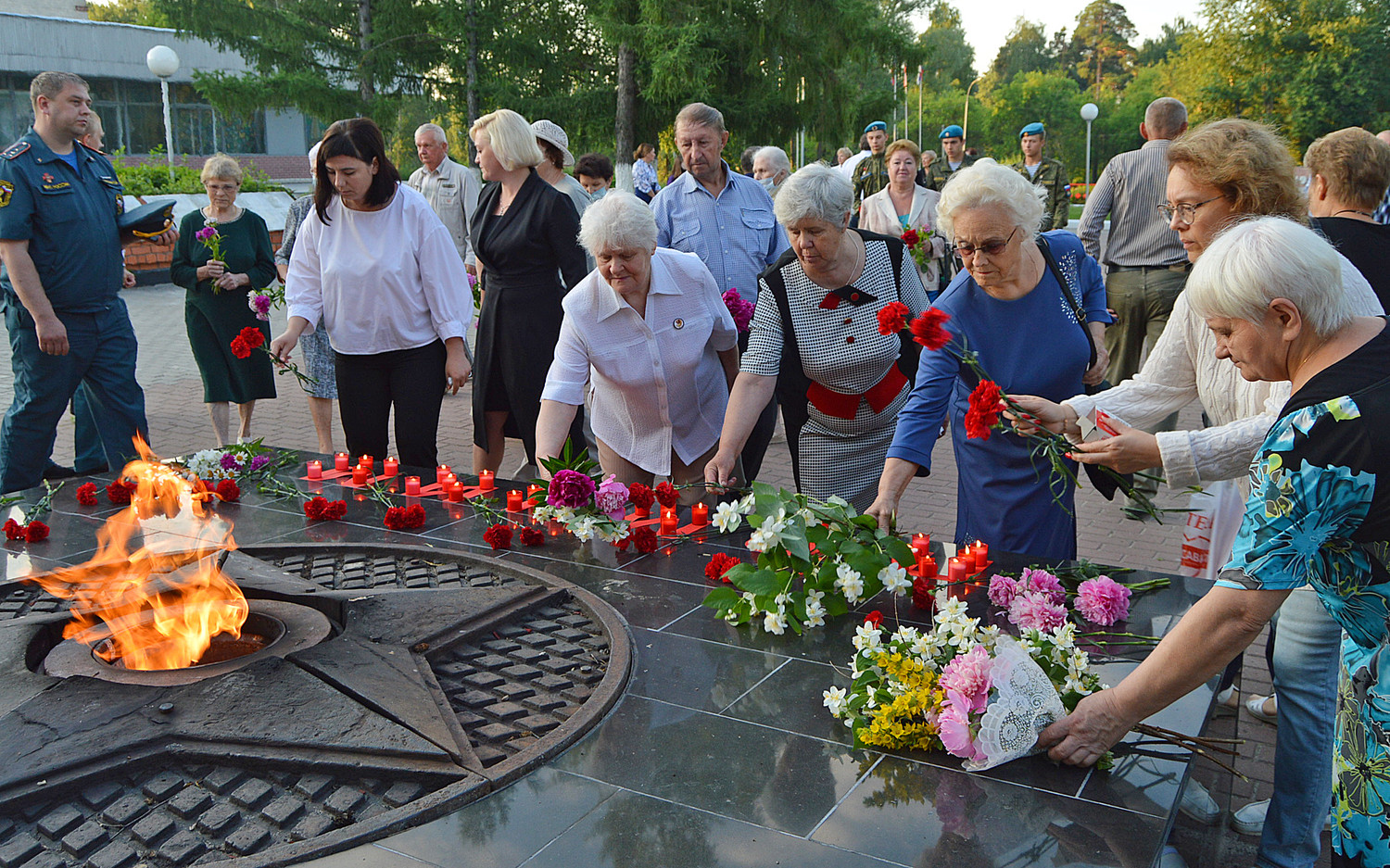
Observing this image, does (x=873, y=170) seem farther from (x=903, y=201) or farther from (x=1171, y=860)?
(x=1171, y=860)

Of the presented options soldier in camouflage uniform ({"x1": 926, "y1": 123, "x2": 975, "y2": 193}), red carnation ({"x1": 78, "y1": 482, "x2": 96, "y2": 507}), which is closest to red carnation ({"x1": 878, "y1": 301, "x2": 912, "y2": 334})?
red carnation ({"x1": 78, "y1": 482, "x2": 96, "y2": 507})

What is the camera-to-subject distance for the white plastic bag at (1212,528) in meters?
3.50

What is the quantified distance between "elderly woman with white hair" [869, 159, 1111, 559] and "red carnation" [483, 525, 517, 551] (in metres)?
1.16

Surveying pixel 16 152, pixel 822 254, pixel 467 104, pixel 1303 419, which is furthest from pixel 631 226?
pixel 467 104

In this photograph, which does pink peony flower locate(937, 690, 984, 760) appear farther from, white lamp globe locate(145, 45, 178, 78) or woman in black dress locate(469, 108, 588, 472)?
white lamp globe locate(145, 45, 178, 78)

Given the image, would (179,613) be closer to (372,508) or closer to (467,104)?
(372,508)

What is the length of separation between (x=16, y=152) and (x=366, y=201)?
2.18 metres

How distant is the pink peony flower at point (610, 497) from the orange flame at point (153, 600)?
1.11 meters

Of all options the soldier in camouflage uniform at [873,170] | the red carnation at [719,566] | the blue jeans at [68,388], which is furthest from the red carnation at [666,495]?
the soldier in camouflage uniform at [873,170]

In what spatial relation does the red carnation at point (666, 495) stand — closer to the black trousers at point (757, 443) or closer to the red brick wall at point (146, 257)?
the black trousers at point (757, 443)

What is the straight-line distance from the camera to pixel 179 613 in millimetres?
2738

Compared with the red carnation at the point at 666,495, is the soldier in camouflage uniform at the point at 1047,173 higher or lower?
higher

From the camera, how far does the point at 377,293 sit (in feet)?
14.9

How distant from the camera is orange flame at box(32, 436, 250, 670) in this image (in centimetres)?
269
